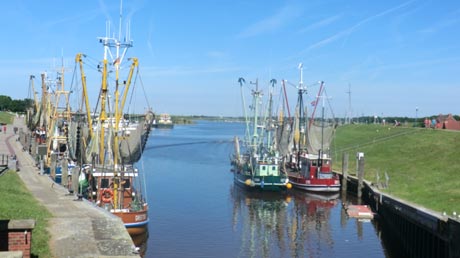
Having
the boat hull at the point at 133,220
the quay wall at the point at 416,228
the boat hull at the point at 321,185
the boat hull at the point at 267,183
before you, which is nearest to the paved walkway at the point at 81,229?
the boat hull at the point at 133,220

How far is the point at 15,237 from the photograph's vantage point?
16.8 metres

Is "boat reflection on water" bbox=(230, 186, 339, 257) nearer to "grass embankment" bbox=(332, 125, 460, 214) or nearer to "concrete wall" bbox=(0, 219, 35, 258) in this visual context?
"grass embankment" bbox=(332, 125, 460, 214)

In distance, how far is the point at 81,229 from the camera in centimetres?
2500

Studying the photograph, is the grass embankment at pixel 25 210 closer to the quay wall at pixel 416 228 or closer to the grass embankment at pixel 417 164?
the quay wall at pixel 416 228

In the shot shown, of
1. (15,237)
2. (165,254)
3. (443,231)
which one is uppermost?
Answer: (15,237)

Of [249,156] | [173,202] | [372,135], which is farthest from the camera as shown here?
[372,135]

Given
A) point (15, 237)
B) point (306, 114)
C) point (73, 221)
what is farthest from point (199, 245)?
point (306, 114)

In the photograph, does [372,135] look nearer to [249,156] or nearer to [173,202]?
[249,156]

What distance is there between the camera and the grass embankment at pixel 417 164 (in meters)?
41.1

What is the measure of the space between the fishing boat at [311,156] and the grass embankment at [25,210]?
33955 mm

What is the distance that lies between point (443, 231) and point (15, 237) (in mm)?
20666

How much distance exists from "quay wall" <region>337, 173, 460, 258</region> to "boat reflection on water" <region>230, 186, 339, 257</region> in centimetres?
448

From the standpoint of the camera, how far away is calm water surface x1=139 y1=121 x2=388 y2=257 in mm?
37781

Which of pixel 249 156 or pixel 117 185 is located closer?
pixel 117 185
